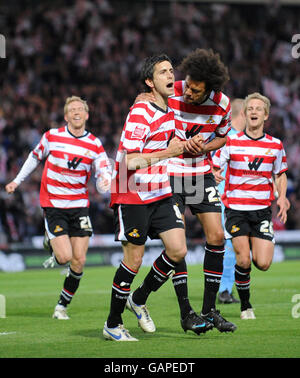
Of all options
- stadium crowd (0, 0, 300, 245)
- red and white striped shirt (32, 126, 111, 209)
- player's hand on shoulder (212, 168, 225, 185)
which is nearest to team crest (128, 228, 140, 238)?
player's hand on shoulder (212, 168, 225, 185)

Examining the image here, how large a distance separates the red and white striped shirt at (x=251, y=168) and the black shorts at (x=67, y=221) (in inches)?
69.6

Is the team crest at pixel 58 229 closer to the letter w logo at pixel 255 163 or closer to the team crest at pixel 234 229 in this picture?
the team crest at pixel 234 229

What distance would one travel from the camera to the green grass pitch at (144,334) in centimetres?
604

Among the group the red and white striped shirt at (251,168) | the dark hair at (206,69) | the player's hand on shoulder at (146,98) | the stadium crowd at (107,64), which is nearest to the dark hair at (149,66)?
the player's hand on shoulder at (146,98)

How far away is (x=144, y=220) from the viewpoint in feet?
21.7

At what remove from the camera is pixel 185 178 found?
743 centimetres

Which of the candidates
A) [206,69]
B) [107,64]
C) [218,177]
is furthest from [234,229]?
[107,64]

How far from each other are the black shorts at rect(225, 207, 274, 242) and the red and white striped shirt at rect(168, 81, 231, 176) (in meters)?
1.50

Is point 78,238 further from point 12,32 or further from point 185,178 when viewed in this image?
point 12,32

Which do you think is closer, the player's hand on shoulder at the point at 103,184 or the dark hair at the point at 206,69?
the dark hair at the point at 206,69

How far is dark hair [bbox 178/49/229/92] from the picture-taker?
6.87 meters

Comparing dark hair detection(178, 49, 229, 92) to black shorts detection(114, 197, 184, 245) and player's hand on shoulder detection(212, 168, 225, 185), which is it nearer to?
black shorts detection(114, 197, 184, 245)

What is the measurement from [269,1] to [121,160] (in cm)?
2137
